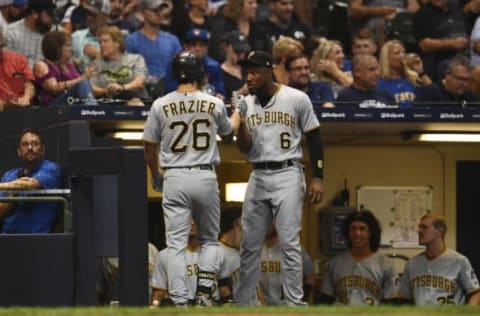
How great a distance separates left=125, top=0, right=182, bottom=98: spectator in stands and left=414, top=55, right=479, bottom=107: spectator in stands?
2526mm

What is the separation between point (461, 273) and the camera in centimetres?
1435

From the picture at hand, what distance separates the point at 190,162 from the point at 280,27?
5133mm

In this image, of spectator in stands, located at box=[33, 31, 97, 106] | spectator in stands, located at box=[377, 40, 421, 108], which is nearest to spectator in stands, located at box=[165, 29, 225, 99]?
spectator in stands, located at box=[33, 31, 97, 106]

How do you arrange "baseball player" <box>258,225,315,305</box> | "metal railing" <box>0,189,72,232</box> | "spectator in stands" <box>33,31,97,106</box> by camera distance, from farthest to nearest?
"spectator in stands" <box>33,31,97,106</box>, "baseball player" <box>258,225,315,305</box>, "metal railing" <box>0,189,72,232</box>

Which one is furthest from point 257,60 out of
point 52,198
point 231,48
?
point 231,48

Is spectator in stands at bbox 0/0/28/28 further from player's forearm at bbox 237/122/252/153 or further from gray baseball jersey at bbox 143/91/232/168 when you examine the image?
gray baseball jersey at bbox 143/91/232/168

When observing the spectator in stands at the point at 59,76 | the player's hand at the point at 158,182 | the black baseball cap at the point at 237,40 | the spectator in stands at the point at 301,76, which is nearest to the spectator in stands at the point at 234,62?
the black baseball cap at the point at 237,40

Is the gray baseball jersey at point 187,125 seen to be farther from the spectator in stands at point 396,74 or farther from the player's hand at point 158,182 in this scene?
the spectator in stands at point 396,74

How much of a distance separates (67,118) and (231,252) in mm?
1894

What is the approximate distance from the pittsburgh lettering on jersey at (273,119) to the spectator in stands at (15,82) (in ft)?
11.3

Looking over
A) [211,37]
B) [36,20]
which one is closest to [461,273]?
[211,37]

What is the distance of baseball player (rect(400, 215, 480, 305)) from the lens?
46.9 feet

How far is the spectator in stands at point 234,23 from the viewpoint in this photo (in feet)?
51.4

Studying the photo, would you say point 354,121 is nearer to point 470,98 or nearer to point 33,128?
point 470,98
